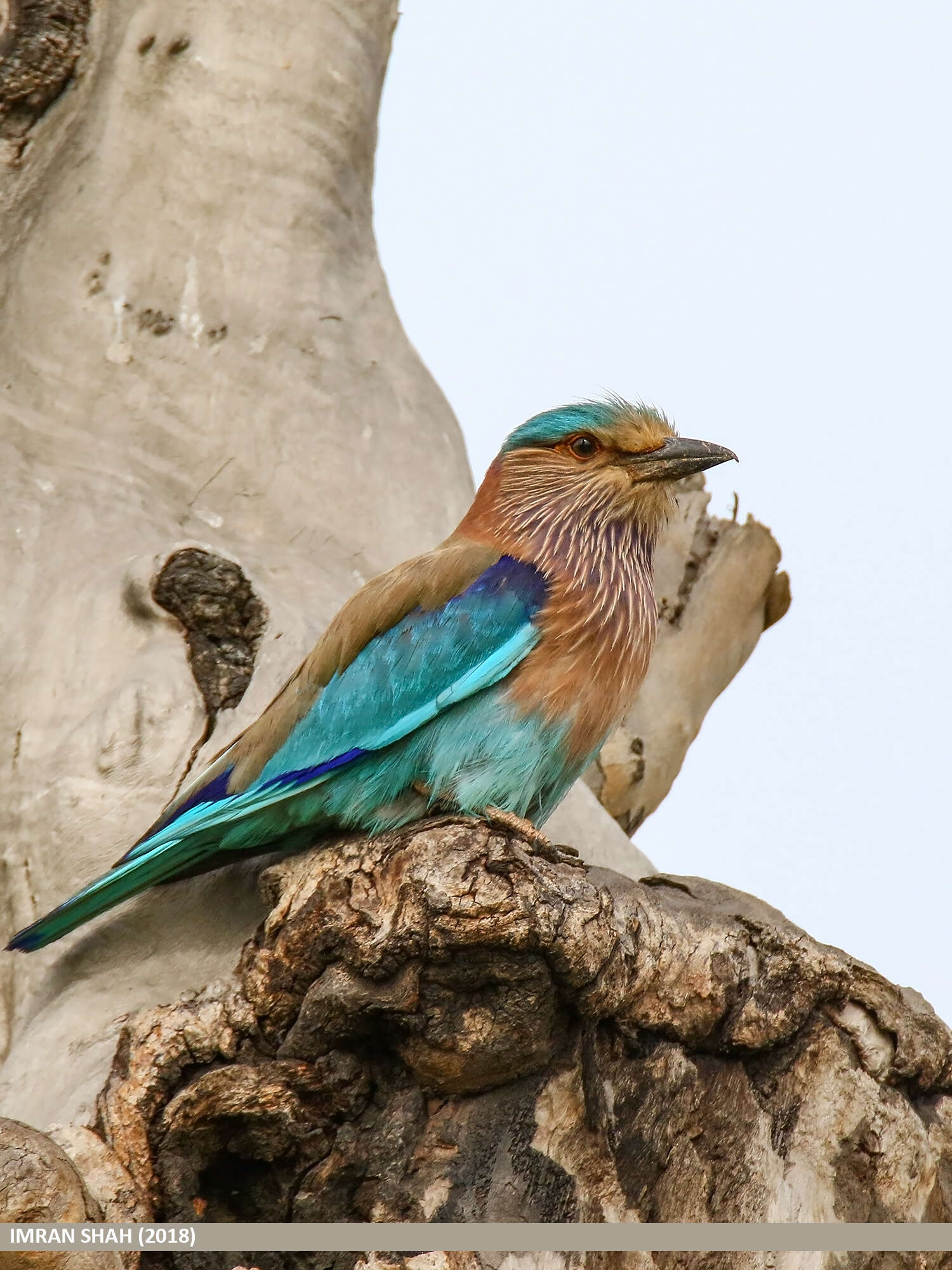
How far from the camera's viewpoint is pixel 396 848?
10.9 feet

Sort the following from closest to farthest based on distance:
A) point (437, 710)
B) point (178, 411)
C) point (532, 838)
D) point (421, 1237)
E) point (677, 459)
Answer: point (421, 1237) < point (532, 838) < point (437, 710) < point (677, 459) < point (178, 411)

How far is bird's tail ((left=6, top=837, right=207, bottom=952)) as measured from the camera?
12.1 feet

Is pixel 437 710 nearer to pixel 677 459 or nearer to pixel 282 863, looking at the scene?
pixel 282 863

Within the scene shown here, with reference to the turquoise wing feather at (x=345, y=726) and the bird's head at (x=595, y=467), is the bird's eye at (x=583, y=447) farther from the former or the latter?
the turquoise wing feather at (x=345, y=726)

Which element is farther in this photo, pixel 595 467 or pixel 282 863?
pixel 595 467

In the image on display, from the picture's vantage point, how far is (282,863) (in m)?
3.64

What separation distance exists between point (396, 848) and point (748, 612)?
3782mm

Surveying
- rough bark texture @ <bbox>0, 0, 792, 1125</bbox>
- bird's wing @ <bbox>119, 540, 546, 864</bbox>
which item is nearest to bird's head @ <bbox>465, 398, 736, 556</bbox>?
bird's wing @ <bbox>119, 540, 546, 864</bbox>

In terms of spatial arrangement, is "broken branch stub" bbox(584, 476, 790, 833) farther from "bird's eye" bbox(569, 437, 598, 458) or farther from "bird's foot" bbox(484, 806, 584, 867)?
"bird's foot" bbox(484, 806, 584, 867)

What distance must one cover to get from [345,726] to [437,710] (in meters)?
0.23

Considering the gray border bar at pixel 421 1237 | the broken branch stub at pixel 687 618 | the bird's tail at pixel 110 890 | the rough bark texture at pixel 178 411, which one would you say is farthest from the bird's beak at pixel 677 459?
the broken branch stub at pixel 687 618

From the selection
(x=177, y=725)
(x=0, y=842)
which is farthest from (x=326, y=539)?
(x=0, y=842)

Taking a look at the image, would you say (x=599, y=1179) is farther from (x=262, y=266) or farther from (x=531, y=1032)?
(x=262, y=266)

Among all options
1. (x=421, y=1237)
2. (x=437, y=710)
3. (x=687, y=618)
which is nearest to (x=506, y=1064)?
(x=421, y=1237)
